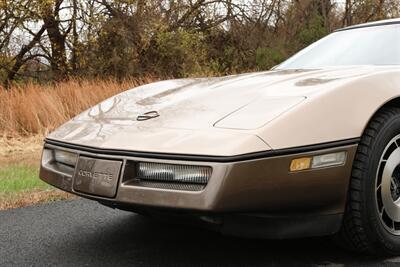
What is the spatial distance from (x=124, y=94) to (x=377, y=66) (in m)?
1.62

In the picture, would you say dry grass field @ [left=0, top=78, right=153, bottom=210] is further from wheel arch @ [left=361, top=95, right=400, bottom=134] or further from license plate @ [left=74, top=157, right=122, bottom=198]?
wheel arch @ [left=361, top=95, right=400, bottom=134]

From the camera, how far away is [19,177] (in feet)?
18.5

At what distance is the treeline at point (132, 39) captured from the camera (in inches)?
583

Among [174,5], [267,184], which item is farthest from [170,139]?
[174,5]

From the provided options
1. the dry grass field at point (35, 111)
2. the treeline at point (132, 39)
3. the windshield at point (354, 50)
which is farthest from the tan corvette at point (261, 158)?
the treeline at point (132, 39)

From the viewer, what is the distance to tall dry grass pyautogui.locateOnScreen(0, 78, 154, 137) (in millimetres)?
9477

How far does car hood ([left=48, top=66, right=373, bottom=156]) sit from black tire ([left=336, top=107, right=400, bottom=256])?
0.32 metres

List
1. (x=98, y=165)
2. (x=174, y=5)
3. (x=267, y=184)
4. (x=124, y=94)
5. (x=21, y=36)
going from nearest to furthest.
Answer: (x=267, y=184) < (x=98, y=165) < (x=124, y=94) < (x=21, y=36) < (x=174, y=5)

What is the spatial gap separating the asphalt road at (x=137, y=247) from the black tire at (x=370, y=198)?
111mm

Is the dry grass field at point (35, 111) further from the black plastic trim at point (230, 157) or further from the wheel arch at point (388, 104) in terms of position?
the wheel arch at point (388, 104)

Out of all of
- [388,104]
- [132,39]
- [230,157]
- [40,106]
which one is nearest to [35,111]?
[40,106]

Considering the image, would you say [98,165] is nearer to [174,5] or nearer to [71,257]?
[71,257]

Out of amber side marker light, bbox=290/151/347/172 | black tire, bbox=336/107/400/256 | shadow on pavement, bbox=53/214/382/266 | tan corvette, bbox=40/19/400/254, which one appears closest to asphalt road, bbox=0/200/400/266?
shadow on pavement, bbox=53/214/382/266

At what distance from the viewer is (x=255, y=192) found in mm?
2410
